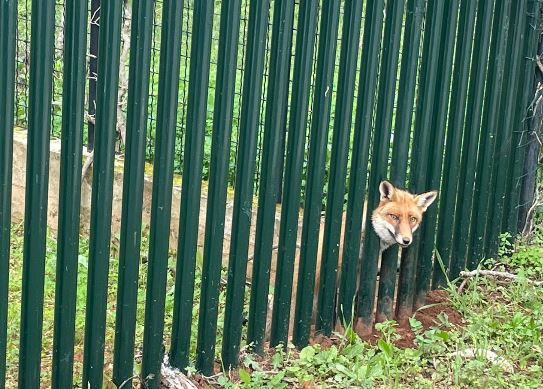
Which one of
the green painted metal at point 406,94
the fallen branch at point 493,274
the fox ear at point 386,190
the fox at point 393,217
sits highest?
the green painted metal at point 406,94

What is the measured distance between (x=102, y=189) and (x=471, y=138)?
2.73 m

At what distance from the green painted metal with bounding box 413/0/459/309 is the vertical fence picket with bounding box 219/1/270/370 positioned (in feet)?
4.79

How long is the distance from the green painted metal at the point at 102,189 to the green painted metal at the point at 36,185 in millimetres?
238

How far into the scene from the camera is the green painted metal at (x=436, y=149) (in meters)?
5.50

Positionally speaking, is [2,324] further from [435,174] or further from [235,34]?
[435,174]

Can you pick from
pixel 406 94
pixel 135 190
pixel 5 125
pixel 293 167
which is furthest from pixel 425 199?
pixel 5 125

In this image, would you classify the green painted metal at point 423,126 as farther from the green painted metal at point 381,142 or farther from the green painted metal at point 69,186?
the green painted metal at point 69,186

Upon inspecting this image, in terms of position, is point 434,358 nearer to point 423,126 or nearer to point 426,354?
point 426,354

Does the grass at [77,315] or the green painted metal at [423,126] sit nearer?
the grass at [77,315]

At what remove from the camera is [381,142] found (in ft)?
17.3

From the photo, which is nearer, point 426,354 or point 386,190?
point 426,354

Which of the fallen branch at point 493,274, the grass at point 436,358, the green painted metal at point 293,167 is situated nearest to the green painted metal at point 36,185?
the grass at point 436,358

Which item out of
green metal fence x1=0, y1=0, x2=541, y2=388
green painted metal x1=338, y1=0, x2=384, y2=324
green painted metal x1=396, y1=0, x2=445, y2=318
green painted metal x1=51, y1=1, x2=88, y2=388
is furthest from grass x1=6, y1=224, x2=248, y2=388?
green painted metal x1=396, y1=0, x2=445, y2=318

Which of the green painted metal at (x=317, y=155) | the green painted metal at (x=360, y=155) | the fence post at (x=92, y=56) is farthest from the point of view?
the fence post at (x=92, y=56)
